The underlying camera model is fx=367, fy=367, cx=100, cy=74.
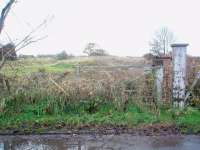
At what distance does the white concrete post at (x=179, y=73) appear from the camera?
37.6ft

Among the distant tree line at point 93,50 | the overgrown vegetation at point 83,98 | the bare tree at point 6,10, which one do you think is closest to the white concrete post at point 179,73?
the overgrown vegetation at point 83,98

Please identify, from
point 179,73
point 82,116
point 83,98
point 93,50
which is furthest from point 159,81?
point 93,50

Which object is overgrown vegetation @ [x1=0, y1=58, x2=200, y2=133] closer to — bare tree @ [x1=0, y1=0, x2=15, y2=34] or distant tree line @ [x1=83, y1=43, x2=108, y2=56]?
bare tree @ [x1=0, y1=0, x2=15, y2=34]

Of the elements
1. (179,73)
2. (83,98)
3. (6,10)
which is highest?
(6,10)

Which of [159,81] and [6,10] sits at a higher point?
[6,10]

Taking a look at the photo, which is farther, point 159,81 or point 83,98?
point 159,81

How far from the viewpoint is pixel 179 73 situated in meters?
11.5


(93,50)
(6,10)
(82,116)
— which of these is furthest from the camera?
(93,50)

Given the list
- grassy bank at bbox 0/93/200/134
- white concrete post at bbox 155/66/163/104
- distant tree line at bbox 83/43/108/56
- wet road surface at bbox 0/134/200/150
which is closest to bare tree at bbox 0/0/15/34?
wet road surface at bbox 0/134/200/150

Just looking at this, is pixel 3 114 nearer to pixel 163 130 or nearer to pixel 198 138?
pixel 163 130

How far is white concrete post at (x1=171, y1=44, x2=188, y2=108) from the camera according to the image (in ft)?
37.6

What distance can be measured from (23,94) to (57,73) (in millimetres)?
1352

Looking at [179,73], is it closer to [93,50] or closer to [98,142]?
[98,142]

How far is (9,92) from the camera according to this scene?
11.5m
